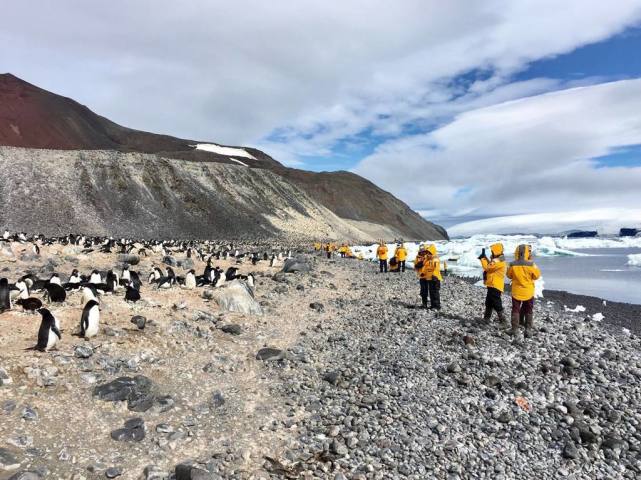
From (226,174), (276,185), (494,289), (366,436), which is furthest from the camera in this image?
(276,185)

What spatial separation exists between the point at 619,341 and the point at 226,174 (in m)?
64.4

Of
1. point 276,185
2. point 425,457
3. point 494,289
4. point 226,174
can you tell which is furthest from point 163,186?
point 425,457

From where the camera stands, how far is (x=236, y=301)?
1170 cm

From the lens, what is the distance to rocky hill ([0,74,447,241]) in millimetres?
48312

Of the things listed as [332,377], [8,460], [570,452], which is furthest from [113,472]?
[570,452]

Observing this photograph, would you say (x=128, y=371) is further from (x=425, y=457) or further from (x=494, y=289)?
(x=494, y=289)

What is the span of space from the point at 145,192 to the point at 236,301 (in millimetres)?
49018

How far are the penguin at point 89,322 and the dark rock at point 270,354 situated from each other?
2.93m

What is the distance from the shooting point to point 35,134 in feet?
314

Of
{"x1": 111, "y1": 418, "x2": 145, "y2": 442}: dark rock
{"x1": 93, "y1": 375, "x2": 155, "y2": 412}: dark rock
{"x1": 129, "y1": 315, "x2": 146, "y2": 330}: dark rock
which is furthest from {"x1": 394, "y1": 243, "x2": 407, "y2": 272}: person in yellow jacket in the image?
{"x1": 111, "y1": 418, "x2": 145, "y2": 442}: dark rock

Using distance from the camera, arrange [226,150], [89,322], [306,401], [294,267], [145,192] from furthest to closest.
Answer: [226,150], [145,192], [294,267], [89,322], [306,401]

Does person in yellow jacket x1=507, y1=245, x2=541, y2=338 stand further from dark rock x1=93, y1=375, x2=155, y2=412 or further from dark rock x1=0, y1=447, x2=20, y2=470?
dark rock x1=0, y1=447, x2=20, y2=470

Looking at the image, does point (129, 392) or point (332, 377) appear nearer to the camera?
point (129, 392)

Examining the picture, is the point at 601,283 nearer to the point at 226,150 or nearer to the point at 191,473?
the point at 191,473
